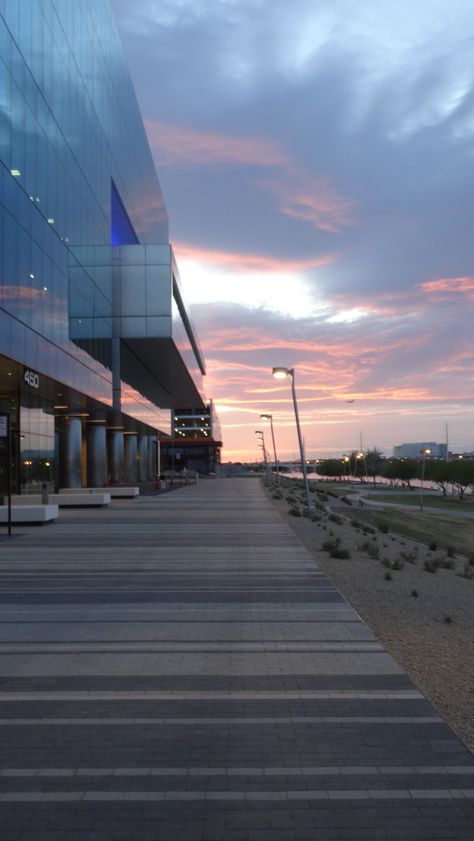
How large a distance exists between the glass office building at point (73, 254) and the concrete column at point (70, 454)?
70mm

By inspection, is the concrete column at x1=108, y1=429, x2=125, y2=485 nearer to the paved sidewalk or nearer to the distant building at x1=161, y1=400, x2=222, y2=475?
the paved sidewalk

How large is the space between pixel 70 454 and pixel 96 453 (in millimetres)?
6012

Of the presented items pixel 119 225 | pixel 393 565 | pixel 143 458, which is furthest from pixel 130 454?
pixel 393 565

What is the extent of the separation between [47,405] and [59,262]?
27.3 feet

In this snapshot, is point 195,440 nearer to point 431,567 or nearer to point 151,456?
point 151,456

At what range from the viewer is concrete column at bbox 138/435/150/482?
6769 centimetres

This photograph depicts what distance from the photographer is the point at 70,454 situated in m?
39.9

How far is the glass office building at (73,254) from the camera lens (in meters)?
23.5

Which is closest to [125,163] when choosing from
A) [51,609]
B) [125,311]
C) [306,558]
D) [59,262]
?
[125,311]

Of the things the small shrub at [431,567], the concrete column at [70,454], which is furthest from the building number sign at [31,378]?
the small shrub at [431,567]

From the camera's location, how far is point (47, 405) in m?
34.6

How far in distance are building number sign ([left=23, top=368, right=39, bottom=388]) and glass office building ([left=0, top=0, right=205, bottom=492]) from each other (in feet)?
0.29

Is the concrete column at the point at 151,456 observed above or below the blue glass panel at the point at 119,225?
below

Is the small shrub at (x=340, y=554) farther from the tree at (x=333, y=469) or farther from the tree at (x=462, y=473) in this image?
the tree at (x=333, y=469)
